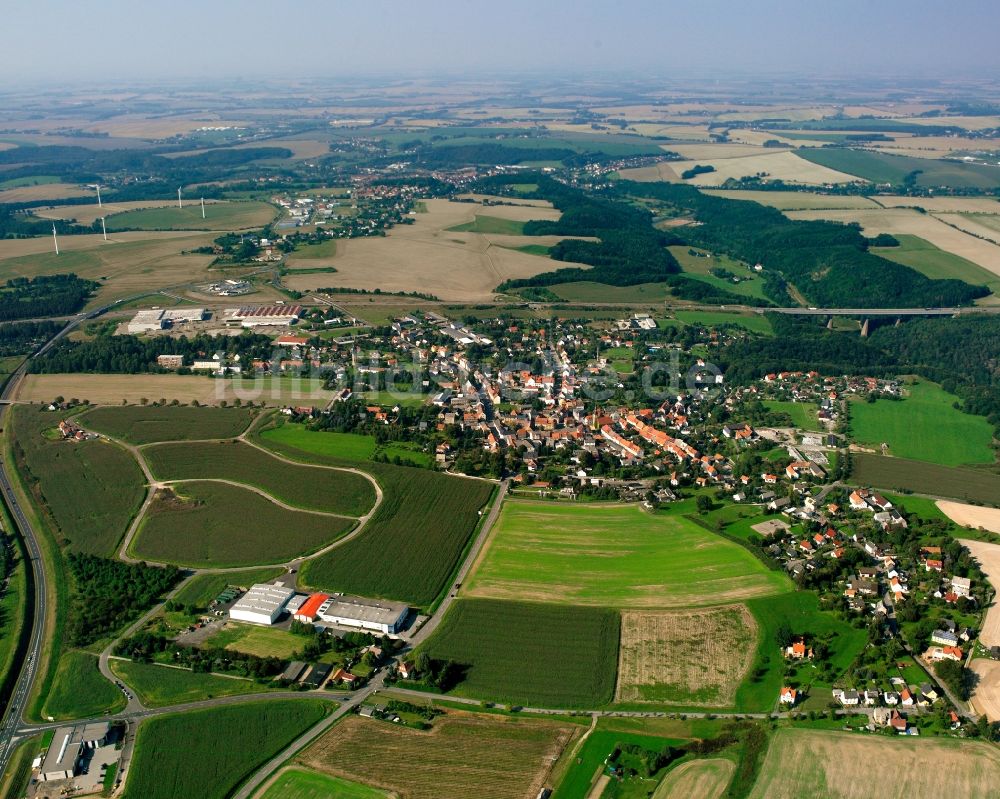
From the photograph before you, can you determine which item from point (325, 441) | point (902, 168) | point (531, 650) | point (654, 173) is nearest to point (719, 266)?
point (325, 441)

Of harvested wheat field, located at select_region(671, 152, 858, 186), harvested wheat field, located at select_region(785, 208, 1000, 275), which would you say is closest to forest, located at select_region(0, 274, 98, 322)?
harvested wheat field, located at select_region(785, 208, 1000, 275)

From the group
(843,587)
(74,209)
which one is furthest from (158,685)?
(74,209)

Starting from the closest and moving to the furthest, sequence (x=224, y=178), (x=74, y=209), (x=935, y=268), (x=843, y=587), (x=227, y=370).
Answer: (x=843, y=587), (x=227, y=370), (x=935, y=268), (x=74, y=209), (x=224, y=178)

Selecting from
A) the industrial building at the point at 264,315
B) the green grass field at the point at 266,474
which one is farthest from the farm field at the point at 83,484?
the industrial building at the point at 264,315

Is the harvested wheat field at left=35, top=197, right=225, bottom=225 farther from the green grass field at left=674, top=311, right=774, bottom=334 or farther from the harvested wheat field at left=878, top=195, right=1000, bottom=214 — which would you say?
the harvested wheat field at left=878, top=195, right=1000, bottom=214

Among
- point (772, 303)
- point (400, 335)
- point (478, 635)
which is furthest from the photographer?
point (772, 303)

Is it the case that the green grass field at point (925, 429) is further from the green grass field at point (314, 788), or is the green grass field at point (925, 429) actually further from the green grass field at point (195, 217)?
the green grass field at point (195, 217)

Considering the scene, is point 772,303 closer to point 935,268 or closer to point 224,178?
point 935,268
